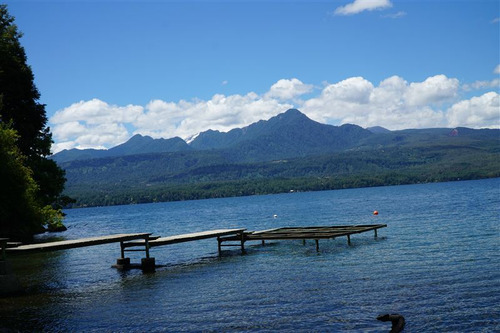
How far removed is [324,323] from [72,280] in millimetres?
15183

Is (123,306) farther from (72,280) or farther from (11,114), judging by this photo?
(11,114)

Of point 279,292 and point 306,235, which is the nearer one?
point 279,292

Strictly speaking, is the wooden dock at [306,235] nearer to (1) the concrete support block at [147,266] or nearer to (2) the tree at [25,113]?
(1) the concrete support block at [147,266]

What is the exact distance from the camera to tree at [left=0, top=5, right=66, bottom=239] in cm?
4264

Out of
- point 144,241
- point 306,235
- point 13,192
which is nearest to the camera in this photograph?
point 144,241

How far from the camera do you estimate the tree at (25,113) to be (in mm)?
42641

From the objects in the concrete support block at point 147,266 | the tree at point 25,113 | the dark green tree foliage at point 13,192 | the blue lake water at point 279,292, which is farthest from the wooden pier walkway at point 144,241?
the tree at point 25,113

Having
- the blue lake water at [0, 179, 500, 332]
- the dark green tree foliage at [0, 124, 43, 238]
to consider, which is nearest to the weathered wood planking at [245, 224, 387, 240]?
the blue lake water at [0, 179, 500, 332]

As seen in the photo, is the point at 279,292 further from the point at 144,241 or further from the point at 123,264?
the point at 123,264

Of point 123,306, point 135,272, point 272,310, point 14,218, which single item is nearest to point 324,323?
point 272,310

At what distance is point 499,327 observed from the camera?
1277cm

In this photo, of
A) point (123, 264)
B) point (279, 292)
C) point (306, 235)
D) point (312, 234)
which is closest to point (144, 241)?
point (123, 264)

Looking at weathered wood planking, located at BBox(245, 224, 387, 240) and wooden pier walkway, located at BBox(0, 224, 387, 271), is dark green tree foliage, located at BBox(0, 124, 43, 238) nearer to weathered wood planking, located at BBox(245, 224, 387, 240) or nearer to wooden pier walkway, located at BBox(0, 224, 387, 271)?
wooden pier walkway, located at BBox(0, 224, 387, 271)

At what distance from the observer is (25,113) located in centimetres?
4628
